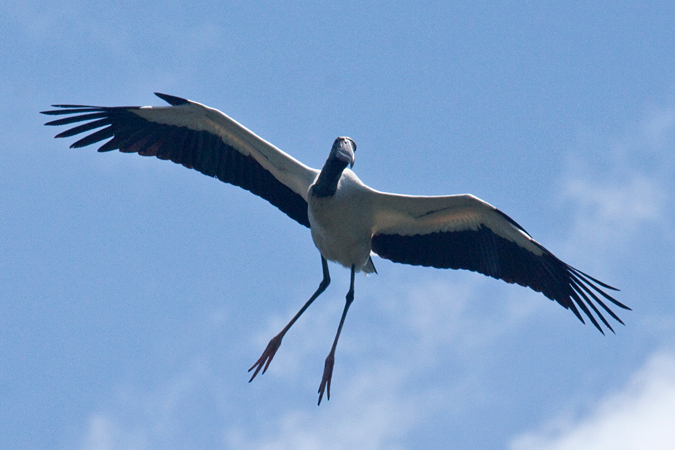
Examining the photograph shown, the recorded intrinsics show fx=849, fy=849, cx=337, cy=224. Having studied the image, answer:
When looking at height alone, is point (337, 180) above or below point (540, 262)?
below

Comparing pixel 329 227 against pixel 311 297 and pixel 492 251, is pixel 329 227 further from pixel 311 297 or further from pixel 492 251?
pixel 492 251

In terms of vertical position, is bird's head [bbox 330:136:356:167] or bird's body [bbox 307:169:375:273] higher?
bird's head [bbox 330:136:356:167]

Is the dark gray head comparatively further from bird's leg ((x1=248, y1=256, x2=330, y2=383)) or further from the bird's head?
bird's leg ((x1=248, y1=256, x2=330, y2=383))

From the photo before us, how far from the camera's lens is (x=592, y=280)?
10.7 metres

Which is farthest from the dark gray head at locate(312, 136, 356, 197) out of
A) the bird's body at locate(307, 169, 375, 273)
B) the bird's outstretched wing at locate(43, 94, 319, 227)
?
the bird's outstretched wing at locate(43, 94, 319, 227)

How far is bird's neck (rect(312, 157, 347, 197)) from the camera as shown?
10.1m

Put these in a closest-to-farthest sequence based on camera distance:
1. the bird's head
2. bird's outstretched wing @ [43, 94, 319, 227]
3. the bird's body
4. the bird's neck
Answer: the bird's head, the bird's neck, the bird's body, bird's outstretched wing @ [43, 94, 319, 227]

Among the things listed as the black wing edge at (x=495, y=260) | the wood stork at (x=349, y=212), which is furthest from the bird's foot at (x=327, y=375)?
the black wing edge at (x=495, y=260)

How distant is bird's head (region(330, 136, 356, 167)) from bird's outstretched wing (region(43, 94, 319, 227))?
1107 millimetres

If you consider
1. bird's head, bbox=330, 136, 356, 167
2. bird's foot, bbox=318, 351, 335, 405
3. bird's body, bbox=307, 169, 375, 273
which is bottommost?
bird's foot, bbox=318, 351, 335, 405

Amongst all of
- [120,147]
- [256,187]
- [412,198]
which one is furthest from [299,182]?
[120,147]

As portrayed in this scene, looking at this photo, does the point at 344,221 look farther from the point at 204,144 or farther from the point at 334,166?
the point at 204,144

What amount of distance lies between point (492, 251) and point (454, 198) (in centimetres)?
100

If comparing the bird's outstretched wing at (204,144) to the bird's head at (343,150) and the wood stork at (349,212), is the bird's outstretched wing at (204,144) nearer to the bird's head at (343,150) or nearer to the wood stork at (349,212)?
the wood stork at (349,212)
